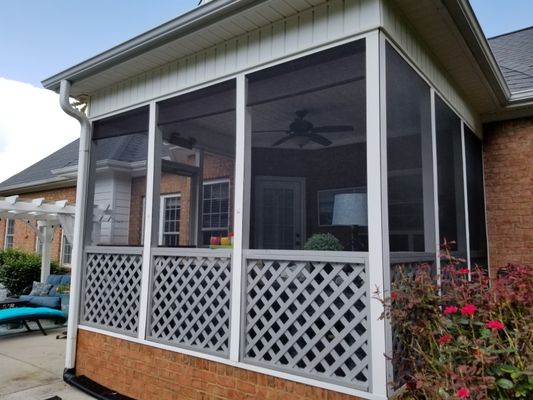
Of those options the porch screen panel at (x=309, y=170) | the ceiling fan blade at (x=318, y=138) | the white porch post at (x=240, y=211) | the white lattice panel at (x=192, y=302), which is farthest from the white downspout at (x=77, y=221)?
the ceiling fan blade at (x=318, y=138)

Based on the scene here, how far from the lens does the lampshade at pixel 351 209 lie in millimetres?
4566

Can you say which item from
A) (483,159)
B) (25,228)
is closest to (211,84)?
(483,159)

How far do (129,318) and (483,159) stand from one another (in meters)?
4.84

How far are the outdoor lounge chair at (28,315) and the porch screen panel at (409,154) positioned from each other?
6.03m

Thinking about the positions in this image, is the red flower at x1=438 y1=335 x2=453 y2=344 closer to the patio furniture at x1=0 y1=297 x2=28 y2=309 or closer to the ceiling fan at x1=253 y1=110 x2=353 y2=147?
the ceiling fan at x1=253 y1=110 x2=353 y2=147

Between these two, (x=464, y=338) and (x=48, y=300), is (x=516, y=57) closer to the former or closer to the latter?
(x=464, y=338)

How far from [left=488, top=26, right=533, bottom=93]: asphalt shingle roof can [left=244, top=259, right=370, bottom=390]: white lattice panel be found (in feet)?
13.4

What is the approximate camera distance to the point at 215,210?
26.8 ft

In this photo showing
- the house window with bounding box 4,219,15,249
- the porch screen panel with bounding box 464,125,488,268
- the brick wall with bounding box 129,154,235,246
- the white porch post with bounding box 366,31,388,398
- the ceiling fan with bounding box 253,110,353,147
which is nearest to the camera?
the white porch post with bounding box 366,31,388,398

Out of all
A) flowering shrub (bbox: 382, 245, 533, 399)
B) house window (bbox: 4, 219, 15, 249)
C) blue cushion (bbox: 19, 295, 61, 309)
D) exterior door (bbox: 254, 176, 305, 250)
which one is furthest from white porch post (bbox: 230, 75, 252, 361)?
house window (bbox: 4, 219, 15, 249)

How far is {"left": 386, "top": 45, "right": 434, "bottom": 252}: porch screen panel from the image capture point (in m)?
3.43

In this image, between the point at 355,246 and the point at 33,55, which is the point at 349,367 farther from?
the point at 33,55

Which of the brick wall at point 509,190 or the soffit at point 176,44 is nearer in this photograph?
the soffit at point 176,44

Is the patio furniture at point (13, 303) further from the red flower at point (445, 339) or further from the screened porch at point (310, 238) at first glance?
the red flower at point (445, 339)
